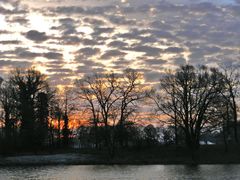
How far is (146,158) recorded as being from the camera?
73.6 m

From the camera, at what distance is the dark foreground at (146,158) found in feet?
229

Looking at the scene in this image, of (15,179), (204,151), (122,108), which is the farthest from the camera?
(122,108)

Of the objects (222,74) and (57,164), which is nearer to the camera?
(57,164)

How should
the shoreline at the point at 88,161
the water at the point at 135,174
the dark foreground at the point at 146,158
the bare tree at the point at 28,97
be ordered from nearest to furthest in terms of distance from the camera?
the water at the point at 135,174 → the shoreline at the point at 88,161 → the dark foreground at the point at 146,158 → the bare tree at the point at 28,97

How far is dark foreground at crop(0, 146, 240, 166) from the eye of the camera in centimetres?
6988

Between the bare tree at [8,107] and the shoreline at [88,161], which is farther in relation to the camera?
the bare tree at [8,107]

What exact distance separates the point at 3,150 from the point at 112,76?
79.3 ft

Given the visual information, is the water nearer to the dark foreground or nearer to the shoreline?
the shoreline

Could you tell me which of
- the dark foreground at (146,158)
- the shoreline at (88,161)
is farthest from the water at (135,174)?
the dark foreground at (146,158)

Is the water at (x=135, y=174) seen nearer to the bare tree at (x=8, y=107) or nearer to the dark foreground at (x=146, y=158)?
the dark foreground at (x=146, y=158)

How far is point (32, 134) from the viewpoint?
8644 centimetres

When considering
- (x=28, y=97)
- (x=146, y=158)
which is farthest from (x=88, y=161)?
(x=28, y=97)

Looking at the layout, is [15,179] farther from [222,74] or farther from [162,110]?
[222,74]

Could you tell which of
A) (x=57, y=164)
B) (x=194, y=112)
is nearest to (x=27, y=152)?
(x=57, y=164)
